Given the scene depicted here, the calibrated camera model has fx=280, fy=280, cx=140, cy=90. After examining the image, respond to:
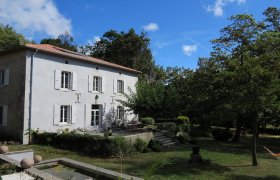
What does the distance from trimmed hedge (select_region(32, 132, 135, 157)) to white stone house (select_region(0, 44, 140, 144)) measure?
2.04 meters

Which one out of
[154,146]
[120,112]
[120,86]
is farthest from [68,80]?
[154,146]

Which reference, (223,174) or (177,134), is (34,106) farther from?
(223,174)

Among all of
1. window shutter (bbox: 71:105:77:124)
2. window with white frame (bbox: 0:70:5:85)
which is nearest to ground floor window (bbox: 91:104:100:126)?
window shutter (bbox: 71:105:77:124)

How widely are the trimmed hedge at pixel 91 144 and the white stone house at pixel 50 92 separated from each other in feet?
6.70

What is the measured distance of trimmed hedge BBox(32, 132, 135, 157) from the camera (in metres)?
14.9

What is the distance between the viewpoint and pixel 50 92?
764 inches

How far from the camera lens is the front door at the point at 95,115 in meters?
23.2

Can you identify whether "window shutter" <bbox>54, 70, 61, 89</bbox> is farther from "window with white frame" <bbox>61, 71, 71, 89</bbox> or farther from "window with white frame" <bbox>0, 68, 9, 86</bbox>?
"window with white frame" <bbox>0, 68, 9, 86</bbox>

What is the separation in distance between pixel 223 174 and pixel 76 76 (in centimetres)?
1329

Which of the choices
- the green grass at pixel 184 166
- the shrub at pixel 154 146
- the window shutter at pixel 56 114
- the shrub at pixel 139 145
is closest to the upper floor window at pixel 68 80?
the window shutter at pixel 56 114

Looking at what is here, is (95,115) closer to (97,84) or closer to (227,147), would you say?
(97,84)

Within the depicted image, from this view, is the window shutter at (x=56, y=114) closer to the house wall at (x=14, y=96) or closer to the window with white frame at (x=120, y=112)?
the house wall at (x=14, y=96)

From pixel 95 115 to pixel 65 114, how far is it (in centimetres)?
317

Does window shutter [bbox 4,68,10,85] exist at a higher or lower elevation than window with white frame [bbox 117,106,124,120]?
higher
